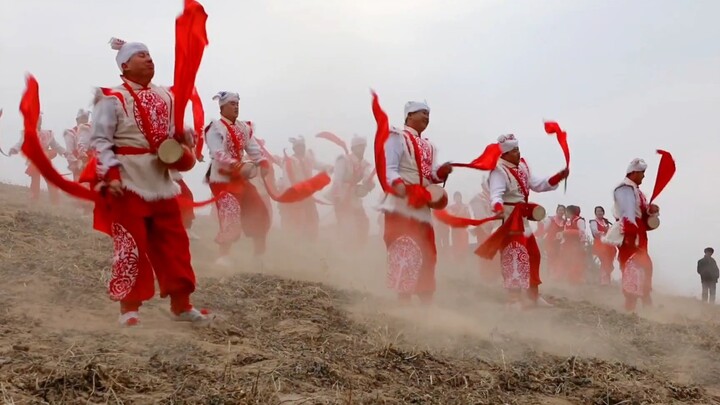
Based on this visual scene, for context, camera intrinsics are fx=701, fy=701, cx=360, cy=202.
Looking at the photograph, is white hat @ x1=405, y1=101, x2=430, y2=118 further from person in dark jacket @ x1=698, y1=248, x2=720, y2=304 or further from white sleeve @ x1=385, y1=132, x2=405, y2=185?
person in dark jacket @ x1=698, y1=248, x2=720, y2=304

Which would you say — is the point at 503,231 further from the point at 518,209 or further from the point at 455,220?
the point at 455,220

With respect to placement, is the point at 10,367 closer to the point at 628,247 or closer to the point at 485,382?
the point at 485,382

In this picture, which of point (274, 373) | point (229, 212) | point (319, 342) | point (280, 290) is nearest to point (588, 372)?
point (319, 342)

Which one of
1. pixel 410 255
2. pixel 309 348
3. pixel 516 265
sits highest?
pixel 410 255

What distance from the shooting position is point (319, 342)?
161 inches

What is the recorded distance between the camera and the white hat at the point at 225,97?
729 cm

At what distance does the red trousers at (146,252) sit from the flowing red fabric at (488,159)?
300 centimetres

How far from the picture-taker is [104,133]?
13.7ft

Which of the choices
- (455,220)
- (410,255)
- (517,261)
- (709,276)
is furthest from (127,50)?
(709,276)

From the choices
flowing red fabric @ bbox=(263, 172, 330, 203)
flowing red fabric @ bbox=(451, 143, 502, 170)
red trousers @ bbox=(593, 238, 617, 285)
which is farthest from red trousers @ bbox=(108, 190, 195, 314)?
red trousers @ bbox=(593, 238, 617, 285)

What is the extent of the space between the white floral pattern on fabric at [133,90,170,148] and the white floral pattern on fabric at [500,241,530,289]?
153 inches

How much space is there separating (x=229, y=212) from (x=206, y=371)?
4363 millimetres

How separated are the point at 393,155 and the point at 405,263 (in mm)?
955

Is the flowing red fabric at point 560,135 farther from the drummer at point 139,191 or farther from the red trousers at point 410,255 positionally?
the drummer at point 139,191
